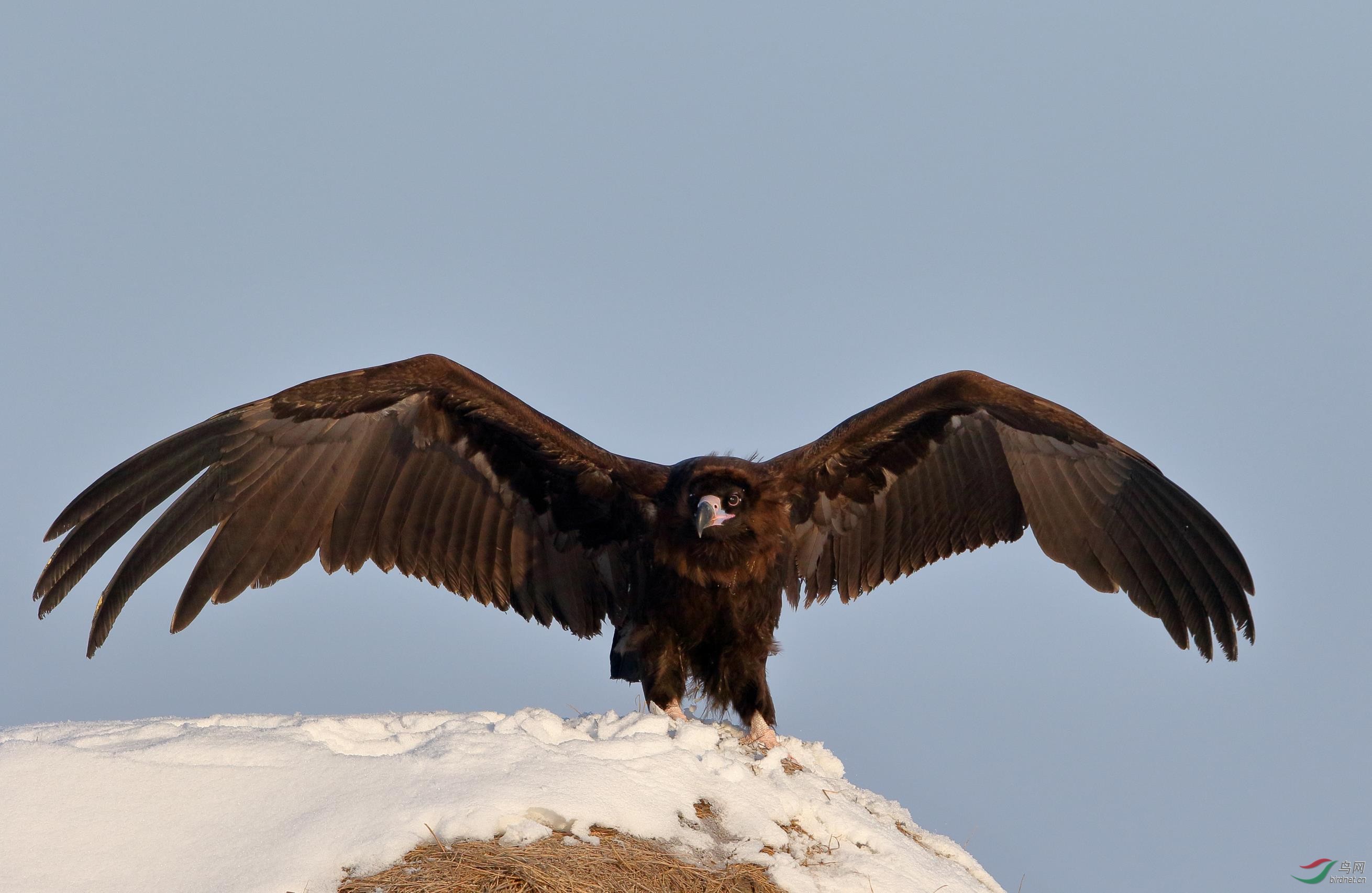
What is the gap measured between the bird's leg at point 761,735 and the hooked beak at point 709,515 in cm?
122

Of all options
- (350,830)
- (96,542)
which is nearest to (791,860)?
(350,830)

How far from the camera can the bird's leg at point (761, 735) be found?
24.6ft

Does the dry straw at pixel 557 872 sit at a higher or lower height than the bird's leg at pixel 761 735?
lower

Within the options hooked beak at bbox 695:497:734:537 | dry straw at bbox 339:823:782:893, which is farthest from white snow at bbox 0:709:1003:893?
hooked beak at bbox 695:497:734:537

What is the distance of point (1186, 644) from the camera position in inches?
325

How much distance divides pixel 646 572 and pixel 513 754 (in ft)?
8.69

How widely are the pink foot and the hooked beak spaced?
4.03 ft

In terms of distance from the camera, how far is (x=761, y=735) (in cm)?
768

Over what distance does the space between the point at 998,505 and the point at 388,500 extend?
4.26 meters

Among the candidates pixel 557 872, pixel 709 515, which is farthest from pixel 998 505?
pixel 557 872

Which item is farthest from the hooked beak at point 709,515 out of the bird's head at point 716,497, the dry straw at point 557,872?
the dry straw at point 557,872

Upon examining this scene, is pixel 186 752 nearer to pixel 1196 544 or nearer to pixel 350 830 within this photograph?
pixel 350 830

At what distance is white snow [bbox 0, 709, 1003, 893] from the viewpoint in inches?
199

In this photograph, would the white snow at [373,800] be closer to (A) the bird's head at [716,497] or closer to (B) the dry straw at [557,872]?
(B) the dry straw at [557,872]
